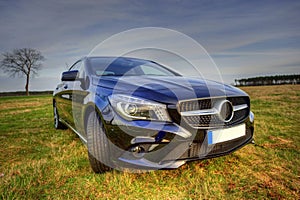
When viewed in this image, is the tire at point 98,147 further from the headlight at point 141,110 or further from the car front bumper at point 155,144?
the headlight at point 141,110

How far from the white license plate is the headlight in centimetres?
41

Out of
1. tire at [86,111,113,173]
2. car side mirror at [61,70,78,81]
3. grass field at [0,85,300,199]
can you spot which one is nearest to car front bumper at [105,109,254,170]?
tire at [86,111,113,173]

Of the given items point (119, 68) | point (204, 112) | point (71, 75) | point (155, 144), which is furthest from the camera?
point (119, 68)

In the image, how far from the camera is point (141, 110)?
164 centimetres

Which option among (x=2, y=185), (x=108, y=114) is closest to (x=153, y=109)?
A: (x=108, y=114)

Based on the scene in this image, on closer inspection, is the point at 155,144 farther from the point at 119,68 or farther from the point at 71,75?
the point at 119,68

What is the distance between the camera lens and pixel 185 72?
358 centimetres

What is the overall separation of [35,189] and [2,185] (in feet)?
1.15

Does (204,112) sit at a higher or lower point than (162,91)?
lower

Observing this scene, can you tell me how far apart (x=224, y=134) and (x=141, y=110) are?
778 millimetres

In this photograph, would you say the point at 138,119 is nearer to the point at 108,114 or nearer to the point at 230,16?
the point at 108,114

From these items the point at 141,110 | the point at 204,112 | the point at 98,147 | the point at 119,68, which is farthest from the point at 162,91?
the point at 119,68

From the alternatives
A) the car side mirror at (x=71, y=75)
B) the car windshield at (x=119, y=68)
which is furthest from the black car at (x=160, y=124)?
the car windshield at (x=119, y=68)

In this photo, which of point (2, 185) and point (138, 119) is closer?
point (138, 119)
